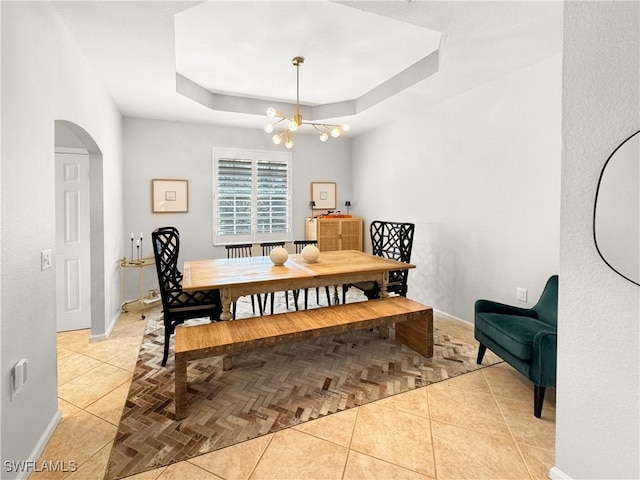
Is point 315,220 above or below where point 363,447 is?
above

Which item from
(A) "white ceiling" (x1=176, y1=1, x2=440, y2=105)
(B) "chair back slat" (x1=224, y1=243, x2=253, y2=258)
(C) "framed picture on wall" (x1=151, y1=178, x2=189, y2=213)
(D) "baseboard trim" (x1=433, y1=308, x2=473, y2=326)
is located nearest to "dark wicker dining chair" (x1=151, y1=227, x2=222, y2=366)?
(B) "chair back slat" (x1=224, y1=243, x2=253, y2=258)

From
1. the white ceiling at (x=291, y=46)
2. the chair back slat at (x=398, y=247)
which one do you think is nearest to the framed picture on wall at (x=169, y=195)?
the white ceiling at (x=291, y=46)

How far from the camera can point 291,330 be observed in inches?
96.9

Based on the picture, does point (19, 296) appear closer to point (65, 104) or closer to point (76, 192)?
point (65, 104)

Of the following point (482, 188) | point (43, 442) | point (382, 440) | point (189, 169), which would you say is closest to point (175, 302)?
point (43, 442)

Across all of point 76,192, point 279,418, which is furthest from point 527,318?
point 76,192

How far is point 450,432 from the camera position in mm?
1997

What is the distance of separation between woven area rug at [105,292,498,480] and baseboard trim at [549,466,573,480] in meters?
0.98

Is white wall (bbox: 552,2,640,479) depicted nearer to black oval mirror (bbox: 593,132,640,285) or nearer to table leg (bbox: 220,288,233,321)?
black oval mirror (bbox: 593,132,640,285)

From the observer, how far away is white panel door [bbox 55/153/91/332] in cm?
357

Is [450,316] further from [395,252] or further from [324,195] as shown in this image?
[324,195]

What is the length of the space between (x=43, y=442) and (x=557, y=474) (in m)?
2.74

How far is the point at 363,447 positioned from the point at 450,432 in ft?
1.84

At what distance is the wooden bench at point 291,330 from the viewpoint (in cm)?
214
